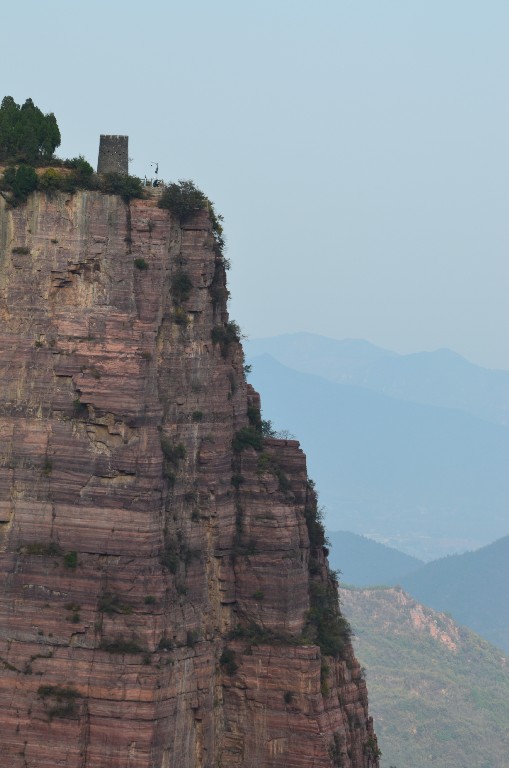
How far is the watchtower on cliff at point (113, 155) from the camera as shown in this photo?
72062 millimetres

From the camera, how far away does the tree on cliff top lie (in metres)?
70.5

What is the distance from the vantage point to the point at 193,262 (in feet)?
231

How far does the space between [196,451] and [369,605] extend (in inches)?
4412

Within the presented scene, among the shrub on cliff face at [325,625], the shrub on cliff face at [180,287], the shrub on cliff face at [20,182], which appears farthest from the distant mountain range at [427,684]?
the shrub on cliff face at [20,182]

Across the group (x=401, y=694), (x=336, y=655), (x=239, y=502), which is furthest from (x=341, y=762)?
(x=401, y=694)

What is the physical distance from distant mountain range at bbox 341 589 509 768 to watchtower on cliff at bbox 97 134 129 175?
241 feet

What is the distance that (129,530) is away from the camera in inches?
2628

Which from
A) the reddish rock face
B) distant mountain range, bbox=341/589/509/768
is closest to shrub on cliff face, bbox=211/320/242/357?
the reddish rock face

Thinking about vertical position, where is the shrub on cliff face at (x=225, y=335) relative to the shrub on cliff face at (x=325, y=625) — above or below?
above

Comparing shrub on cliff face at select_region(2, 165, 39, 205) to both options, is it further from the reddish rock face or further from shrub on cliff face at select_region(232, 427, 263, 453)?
shrub on cliff face at select_region(232, 427, 263, 453)

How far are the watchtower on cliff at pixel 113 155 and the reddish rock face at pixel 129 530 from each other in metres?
3.37

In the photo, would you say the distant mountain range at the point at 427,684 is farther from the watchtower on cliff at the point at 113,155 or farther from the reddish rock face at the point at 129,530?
the watchtower on cliff at the point at 113,155

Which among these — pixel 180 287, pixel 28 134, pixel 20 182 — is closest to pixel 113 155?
pixel 28 134

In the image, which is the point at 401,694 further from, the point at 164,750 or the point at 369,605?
the point at 164,750
